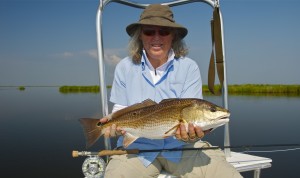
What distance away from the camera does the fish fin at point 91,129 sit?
11.1ft

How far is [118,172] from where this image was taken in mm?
3404

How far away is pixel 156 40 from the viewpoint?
3.80 meters

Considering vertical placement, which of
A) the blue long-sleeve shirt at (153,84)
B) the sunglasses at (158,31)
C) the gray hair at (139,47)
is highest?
the sunglasses at (158,31)

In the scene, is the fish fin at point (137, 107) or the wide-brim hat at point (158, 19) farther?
the wide-brim hat at point (158, 19)

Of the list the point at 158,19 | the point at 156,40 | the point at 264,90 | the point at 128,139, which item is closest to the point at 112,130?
the point at 128,139

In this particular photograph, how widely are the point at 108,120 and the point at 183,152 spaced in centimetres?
94

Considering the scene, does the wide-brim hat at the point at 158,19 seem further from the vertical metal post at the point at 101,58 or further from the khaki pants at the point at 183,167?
the khaki pants at the point at 183,167

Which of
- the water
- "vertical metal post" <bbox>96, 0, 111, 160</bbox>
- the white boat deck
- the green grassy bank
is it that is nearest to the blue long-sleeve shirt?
"vertical metal post" <bbox>96, 0, 111, 160</bbox>

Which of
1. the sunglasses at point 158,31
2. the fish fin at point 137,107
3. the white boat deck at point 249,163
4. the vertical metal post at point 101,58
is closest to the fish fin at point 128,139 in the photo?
the fish fin at point 137,107

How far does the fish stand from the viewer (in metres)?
3.13

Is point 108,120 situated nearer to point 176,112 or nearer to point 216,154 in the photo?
point 176,112

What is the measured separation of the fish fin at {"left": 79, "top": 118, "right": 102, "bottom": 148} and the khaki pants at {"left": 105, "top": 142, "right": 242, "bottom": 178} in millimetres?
400

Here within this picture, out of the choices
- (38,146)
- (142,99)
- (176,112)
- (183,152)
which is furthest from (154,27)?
(38,146)

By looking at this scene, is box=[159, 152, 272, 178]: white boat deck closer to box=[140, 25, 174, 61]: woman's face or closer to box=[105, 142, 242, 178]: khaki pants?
box=[105, 142, 242, 178]: khaki pants
